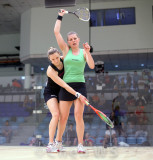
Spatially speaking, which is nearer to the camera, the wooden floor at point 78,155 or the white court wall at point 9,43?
the wooden floor at point 78,155

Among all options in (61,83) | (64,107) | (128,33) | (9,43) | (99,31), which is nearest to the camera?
(61,83)

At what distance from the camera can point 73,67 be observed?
2465 mm

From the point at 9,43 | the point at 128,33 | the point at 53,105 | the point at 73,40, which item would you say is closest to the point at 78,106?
the point at 53,105

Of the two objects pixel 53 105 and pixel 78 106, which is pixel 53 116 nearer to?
pixel 53 105

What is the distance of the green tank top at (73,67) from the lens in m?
2.47

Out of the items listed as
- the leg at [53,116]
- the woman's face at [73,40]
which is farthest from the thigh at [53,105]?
the woman's face at [73,40]

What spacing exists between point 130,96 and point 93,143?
1146mm

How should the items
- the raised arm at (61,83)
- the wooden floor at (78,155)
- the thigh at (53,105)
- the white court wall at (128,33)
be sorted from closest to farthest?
1. the wooden floor at (78,155)
2. the raised arm at (61,83)
3. the thigh at (53,105)
4. the white court wall at (128,33)

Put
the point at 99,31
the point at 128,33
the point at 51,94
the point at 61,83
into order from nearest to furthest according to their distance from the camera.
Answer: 1. the point at 61,83
2. the point at 51,94
3. the point at 128,33
4. the point at 99,31

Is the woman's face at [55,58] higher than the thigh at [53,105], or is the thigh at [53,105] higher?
the woman's face at [55,58]

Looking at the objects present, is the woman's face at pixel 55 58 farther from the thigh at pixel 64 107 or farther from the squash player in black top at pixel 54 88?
the thigh at pixel 64 107

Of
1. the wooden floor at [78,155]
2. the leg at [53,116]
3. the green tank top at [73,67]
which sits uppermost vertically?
the green tank top at [73,67]

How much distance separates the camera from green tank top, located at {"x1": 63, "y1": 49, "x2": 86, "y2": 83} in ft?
8.09

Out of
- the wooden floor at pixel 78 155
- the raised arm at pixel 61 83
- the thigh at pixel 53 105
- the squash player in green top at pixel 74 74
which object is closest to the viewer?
the wooden floor at pixel 78 155
